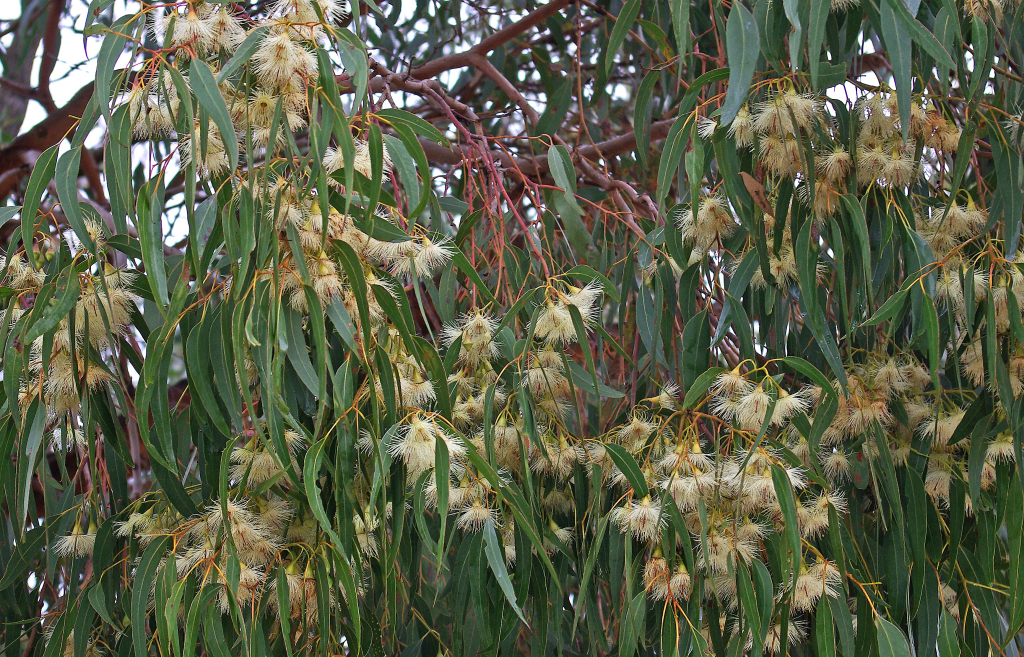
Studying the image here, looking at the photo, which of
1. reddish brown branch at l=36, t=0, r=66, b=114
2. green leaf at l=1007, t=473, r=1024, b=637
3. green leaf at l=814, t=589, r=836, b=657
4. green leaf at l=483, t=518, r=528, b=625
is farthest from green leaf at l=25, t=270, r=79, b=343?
reddish brown branch at l=36, t=0, r=66, b=114

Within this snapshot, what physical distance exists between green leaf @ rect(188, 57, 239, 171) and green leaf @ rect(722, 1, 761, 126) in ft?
1.63

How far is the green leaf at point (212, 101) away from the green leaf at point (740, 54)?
0.50 m

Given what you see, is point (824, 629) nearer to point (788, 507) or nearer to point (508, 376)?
point (788, 507)

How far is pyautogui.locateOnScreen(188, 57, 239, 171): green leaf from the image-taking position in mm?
884

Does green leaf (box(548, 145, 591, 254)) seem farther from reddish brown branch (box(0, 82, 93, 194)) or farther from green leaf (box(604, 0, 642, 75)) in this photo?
reddish brown branch (box(0, 82, 93, 194))

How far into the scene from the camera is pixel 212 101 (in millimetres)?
895

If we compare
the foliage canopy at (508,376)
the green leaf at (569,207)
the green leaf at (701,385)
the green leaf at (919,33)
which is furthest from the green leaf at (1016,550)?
the green leaf at (569,207)

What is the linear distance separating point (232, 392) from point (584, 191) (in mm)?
1021

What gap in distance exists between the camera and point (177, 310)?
40.0 inches

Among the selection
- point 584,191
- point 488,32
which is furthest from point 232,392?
point 488,32

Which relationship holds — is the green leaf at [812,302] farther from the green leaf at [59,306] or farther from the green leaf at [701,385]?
the green leaf at [59,306]

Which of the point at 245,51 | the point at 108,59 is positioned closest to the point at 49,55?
the point at 108,59

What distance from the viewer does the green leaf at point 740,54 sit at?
100cm

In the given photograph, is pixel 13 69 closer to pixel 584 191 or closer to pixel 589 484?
pixel 584 191
